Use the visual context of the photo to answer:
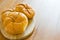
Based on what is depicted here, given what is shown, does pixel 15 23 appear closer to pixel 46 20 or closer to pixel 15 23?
pixel 15 23

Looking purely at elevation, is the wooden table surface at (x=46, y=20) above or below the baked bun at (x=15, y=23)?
below

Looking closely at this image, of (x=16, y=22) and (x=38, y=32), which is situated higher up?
(x=16, y=22)

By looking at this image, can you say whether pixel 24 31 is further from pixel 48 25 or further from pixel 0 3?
pixel 0 3

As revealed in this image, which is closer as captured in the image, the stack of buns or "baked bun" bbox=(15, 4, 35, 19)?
the stack of buns

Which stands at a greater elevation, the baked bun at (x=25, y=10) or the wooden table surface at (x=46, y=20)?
the baked bun at (x=25, y=10)

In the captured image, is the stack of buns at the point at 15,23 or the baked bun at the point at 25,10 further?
the baked bun at the point at 25,10

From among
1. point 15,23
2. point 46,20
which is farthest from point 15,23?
point 46,20

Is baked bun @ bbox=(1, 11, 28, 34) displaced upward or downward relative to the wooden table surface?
upward

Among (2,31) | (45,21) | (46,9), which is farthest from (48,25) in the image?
(2,31)
